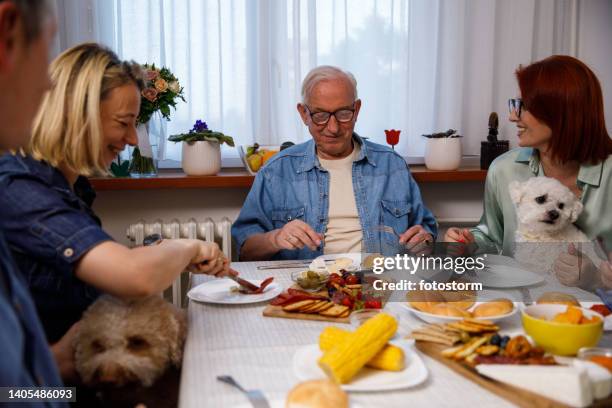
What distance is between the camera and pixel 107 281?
117 centimetres

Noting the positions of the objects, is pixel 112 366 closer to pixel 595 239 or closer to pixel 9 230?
pixel 9 230

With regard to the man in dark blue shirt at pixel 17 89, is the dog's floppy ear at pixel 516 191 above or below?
below

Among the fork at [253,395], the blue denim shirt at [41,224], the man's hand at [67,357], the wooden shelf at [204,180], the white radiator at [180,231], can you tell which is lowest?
the white radiator at [180,231]

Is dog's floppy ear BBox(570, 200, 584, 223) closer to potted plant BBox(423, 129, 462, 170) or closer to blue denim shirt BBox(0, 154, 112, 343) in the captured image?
potted plant BBox(423, 129, 462, 170)

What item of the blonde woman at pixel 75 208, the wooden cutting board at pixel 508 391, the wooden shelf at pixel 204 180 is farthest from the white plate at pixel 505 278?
the wooden shelf at pixel 204 180

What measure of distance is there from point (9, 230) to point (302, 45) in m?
1.80

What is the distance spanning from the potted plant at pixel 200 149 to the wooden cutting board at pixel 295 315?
134 centimetres

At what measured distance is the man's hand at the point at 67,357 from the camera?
1202 mm

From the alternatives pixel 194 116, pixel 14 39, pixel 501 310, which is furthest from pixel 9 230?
pixel 194 116

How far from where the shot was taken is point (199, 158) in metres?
2.60

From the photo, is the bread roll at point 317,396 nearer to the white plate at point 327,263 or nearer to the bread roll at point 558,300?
the bread roll at point 558,300

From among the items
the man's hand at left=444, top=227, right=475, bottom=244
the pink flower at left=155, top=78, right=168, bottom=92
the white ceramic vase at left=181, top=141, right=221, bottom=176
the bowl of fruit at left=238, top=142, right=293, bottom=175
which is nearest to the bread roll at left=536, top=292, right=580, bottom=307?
the man's hand at left=444, top=227, right=475, bottom=244

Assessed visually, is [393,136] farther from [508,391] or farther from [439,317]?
[508,391]

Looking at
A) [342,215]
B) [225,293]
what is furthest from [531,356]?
[342,215]
